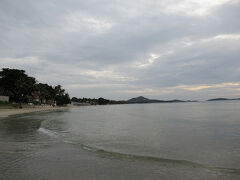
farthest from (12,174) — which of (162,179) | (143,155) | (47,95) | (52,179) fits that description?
(47,95)

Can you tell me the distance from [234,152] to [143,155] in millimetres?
4716

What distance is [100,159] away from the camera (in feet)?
27.3

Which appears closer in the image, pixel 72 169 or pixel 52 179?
pixel 52 179

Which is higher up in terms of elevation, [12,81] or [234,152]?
[12,81]

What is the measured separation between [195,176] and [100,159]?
3.68 m

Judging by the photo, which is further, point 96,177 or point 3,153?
point 3,153

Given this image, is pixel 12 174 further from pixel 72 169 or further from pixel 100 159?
pixel 100 159

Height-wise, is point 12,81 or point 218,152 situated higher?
point 12,81

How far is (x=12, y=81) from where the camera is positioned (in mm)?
73188

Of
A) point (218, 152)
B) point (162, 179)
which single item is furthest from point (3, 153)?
point (218, 152)

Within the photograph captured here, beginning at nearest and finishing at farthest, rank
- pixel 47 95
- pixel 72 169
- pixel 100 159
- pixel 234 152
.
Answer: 1. pixel 72 169
2. pixel 100 159
3. pixel 234 152
4. pixel 47 95

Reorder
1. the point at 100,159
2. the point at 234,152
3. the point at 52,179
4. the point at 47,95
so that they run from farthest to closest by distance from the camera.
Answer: the point at 47,95, the point at 234,152, the point at 100,159, the point at 52,179

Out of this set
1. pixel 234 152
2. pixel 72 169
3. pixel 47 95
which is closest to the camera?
pixel 72 169

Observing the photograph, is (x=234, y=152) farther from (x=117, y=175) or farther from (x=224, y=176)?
(x=117, y=175)
